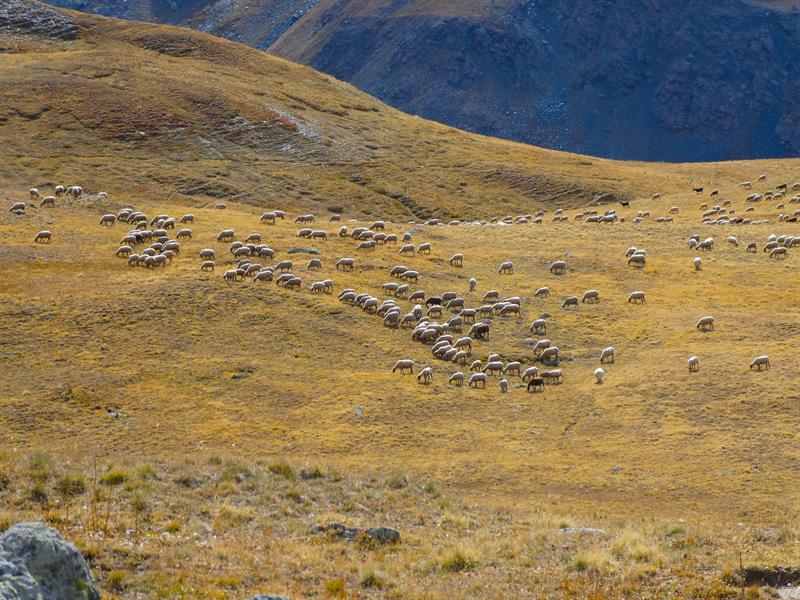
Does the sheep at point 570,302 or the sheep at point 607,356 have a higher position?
the sheep at point 570,302

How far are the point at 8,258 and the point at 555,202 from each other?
66.6m

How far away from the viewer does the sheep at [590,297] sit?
182ft

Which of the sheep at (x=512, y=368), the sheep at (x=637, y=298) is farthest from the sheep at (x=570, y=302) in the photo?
the sheep at (x=512, y=368)

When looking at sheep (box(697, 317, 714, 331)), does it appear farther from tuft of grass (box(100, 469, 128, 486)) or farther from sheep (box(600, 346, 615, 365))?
tuft of grass (box(100, 469, 128, 486))

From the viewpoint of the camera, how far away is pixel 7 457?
89.6ft

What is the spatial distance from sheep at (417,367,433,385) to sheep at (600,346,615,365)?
8.88 meters

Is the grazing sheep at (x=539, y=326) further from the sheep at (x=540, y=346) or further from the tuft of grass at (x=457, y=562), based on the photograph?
the tuft of grass at (x=457, y=562)

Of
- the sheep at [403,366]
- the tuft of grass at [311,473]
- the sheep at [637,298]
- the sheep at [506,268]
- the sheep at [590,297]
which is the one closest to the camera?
the tuft of grass at [311,473]

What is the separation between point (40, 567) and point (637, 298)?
46497 millimetres

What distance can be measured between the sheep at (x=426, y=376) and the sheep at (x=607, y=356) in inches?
350

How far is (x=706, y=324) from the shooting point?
164 feet

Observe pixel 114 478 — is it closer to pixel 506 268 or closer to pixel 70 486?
pixel 70 486

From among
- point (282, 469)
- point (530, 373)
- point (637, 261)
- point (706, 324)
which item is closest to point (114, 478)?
point (282, 469)

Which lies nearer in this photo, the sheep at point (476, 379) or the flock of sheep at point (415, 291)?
the sheep at point (476, 379)
